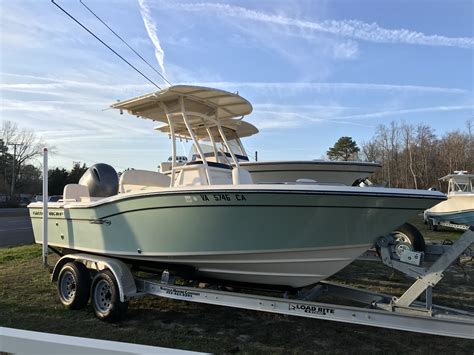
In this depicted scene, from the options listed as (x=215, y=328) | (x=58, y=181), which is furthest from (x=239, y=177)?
(x=58, y=181)

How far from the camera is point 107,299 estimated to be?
5.11 m

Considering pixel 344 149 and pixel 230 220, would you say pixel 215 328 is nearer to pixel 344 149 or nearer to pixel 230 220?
pixel 230 220

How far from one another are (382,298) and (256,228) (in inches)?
59.0

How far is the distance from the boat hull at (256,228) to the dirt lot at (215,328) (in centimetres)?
59

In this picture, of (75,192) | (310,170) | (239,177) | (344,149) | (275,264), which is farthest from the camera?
(344,149)

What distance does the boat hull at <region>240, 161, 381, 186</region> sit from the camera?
1030 cm

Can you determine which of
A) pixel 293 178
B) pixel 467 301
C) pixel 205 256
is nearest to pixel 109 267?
pixel 205 256

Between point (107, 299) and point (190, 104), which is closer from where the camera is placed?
point (107, 299)

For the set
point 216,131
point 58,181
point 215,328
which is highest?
point 58,181

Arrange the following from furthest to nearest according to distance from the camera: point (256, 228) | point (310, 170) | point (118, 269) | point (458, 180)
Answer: point (458, 180), point (310, 170), point (118, 269), point (256, 228)

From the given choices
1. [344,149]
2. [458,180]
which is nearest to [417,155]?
[344,149]

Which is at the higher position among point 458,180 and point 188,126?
point 188,126

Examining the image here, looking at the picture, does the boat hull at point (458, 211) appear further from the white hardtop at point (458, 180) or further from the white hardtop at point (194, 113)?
the white hardtop at point (194, 113)

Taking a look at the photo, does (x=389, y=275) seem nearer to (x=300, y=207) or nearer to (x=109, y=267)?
(x=300, y=207)
